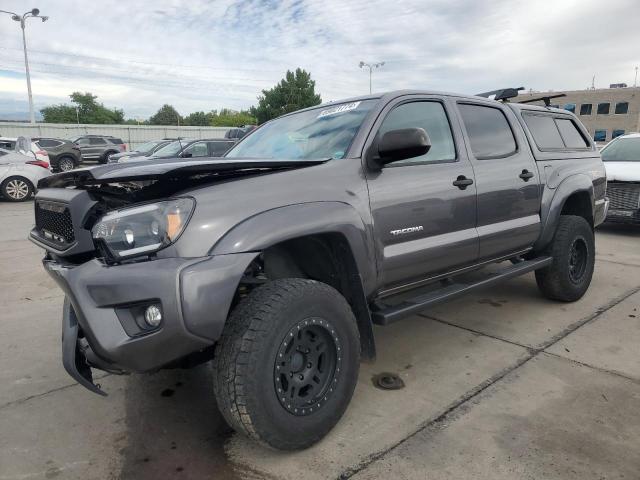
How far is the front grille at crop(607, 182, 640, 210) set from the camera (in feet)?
25.3

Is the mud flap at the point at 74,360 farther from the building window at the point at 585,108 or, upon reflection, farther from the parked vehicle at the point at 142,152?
the building window at the point at 585,108

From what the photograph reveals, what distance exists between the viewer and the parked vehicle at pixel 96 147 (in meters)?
25.5

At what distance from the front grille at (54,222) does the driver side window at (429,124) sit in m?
1.81

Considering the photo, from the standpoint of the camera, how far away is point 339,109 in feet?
10.6

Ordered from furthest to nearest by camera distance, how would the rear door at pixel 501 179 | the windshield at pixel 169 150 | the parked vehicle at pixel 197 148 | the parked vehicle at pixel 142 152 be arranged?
the parked vehicle at pixel 142 152, the windshield at pixel 169 150, the parked vehicle at pixel 197 148, the rear door at pixel 501 179

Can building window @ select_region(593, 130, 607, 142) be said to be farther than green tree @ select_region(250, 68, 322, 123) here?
Yes

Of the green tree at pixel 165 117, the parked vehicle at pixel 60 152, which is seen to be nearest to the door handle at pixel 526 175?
the parked vehicle at pixel 60 152

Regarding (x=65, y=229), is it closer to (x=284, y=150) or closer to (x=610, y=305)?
(x=284, y=150)

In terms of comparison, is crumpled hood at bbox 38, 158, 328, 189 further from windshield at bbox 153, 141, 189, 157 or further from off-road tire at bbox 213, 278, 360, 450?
windshield at bbox 153, 141, 189, 157

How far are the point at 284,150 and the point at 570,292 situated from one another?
2.95 meters

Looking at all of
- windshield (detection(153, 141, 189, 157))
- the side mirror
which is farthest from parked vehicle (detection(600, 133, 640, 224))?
windshield (detection(153, 141, 189, 157))

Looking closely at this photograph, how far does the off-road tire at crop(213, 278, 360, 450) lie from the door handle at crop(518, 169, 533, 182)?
7.02 feet

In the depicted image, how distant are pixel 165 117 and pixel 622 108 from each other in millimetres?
82018

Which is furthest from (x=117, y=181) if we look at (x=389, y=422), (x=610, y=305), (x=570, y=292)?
(x=610, y=305)
